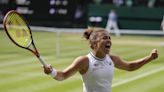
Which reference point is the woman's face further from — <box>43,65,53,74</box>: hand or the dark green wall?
the dark green wall

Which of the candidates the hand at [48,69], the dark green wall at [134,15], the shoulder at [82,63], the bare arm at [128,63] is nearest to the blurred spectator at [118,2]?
the dark green wall at [134,15]

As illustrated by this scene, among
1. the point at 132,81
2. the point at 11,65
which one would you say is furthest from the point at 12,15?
the point at 11,65

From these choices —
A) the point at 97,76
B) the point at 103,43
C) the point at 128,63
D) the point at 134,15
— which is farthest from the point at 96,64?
the point at 134,15

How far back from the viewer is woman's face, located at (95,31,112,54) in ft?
18.2

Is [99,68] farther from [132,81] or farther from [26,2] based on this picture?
[26,2]

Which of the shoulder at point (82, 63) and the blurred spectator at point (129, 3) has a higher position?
the shoulder at point (82, 63)

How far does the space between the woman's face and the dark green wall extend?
2885 cm

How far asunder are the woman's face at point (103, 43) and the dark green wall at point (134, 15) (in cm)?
2885

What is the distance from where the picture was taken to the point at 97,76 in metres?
5.69

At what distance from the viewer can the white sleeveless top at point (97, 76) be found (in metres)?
5.69

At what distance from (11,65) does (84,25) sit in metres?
20.5

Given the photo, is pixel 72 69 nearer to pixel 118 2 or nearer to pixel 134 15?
pixel 134 15

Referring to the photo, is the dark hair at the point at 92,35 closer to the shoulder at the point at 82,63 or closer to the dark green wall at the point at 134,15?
the shoulder at the point at 82,63

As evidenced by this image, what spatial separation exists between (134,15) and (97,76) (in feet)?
97.4
